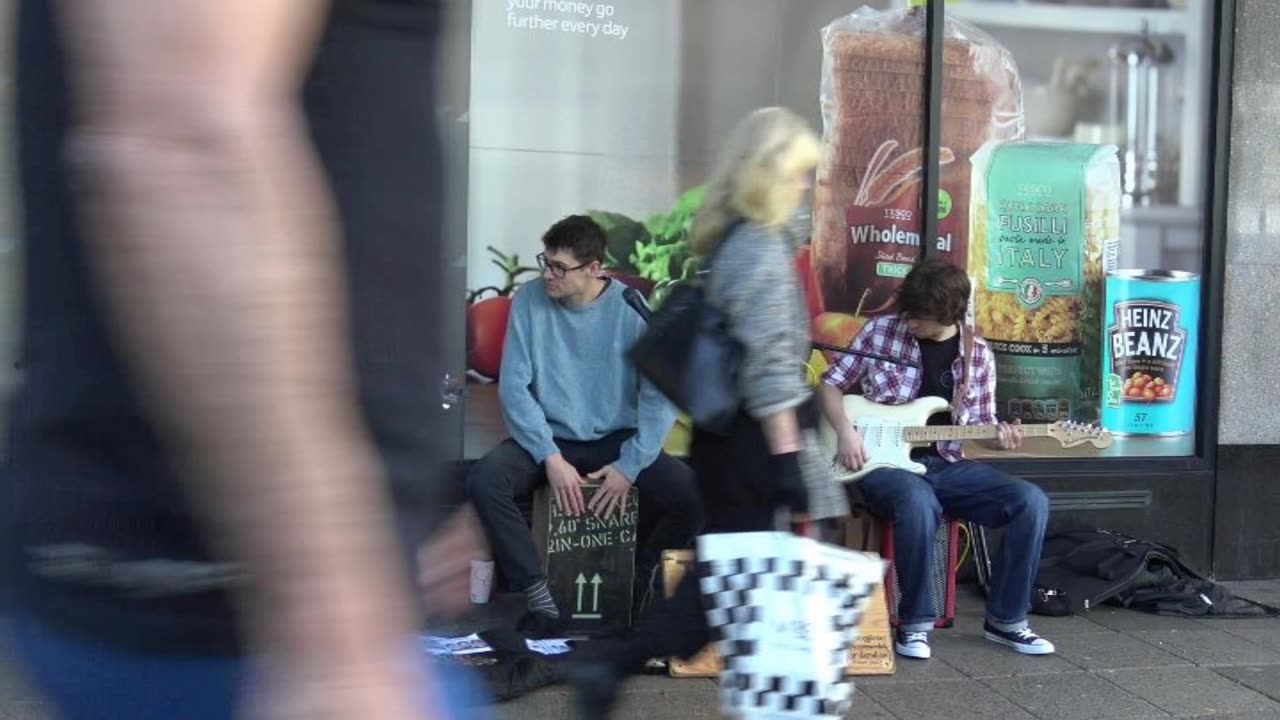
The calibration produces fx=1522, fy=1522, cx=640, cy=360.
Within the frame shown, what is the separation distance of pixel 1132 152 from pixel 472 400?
344 centimetres

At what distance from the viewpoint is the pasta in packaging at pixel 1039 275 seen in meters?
7.06

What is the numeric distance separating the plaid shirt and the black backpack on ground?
81 cm

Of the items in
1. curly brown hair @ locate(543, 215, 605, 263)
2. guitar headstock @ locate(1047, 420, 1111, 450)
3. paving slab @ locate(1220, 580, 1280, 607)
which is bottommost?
paving slab @ locate(1220, 580, 1280, 607)

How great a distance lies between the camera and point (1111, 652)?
19.2ft

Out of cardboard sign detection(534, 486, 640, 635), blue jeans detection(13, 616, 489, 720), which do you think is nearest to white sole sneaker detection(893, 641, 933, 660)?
cardboard sign detection(534, 486, 640, 635)

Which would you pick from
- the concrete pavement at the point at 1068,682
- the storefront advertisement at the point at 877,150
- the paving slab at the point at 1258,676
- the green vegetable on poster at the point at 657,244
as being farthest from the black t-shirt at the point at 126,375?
the green vegetable on poster at the point at 657,244

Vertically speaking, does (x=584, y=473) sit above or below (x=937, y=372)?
below

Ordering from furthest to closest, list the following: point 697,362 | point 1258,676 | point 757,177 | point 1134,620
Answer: point 1134,620 < point 1258,676 < point 757,177 < point 697,362

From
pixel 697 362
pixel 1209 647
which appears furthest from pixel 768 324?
pixel 1209 647

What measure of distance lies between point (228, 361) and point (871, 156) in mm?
6187

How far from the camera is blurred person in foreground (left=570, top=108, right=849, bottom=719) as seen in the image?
4332 millimetres

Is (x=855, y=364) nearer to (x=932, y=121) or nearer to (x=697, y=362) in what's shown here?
(x=932, y=121)

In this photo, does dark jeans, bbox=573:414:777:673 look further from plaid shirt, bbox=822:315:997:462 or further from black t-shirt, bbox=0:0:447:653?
black t-shirt, bbox=0:0:447:653

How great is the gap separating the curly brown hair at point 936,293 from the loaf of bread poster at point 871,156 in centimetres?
75
